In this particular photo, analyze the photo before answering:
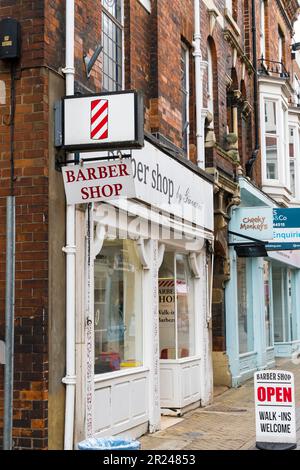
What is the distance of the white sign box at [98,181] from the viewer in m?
7.68

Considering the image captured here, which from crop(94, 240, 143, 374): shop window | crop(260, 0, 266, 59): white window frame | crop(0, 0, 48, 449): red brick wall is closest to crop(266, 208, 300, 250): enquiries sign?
crop(94, 240, 143, 374): shop window

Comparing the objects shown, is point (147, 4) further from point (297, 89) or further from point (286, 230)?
point (297, 89)

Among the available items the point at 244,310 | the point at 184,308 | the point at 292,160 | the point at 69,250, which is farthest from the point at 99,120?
the point at 292,160

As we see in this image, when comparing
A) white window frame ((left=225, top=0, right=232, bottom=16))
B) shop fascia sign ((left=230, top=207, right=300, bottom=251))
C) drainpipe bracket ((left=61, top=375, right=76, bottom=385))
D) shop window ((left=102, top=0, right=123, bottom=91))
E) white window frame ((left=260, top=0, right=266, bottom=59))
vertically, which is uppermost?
white window frame ((left=260, top=0, right=266, bottom=59))

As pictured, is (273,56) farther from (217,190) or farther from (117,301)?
(117,301)

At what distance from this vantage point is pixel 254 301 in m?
18.3

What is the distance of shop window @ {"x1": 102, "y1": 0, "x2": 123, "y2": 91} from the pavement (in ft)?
16.7

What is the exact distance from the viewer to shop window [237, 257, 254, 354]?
56.6 feet

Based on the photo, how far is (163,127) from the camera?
11.5 meters

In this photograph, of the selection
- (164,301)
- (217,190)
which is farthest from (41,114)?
(217,190)

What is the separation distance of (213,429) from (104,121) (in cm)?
540

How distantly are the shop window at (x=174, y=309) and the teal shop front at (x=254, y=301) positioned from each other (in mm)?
3410

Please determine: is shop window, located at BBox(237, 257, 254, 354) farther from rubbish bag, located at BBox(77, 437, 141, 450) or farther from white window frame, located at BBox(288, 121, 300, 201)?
rubbish bag, located at BBox(77, 437, 141, 450)
